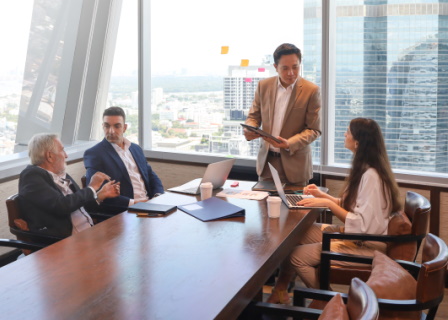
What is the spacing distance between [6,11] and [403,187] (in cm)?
377

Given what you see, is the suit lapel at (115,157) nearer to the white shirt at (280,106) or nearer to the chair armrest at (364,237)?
the white shirt at (280,106)

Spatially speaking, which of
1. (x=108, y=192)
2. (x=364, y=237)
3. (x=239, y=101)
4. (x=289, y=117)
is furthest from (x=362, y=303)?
(x=239, y=101)

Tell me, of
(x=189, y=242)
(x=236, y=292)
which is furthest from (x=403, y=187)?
(x=236, y=292)

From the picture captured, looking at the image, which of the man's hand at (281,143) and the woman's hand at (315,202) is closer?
the woman's hand at (315,202)

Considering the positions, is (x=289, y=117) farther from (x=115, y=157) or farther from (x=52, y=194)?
(x=52, y=194)

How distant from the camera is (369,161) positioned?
310 cm

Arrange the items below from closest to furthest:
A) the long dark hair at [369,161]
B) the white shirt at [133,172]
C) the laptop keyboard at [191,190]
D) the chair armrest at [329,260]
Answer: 1. the chair armrest at [329,260]
2. the long dark hair at [369,161]
3. the laptop keyboard at [191,190]
4. the white shirt at [133,172]

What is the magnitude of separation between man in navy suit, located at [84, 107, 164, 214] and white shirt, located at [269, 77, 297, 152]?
3.52ft

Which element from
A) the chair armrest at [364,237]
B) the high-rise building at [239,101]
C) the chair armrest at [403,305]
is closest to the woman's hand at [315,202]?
the chair armrest at [364,237]

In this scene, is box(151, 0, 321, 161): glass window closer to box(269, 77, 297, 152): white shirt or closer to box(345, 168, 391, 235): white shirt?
box(269, 77, 297, 152): white shirt

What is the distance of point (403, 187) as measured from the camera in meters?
4.61

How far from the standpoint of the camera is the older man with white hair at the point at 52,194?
335 cm

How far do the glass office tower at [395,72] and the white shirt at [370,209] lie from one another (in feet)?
5.97

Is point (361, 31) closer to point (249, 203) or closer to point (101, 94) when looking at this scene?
point (249, 203)
